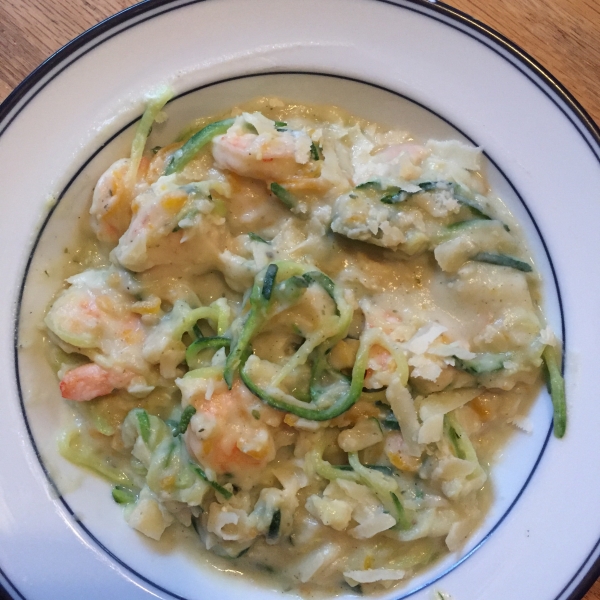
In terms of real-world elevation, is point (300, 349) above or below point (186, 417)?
above

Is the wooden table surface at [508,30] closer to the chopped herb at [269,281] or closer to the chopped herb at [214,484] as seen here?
the chopped herb at [269,281]

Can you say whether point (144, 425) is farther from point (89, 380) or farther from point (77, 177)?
point (77, 177)

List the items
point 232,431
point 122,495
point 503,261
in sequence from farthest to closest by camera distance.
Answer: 1. point 122,495
2. point 503,261
3. point 232,431

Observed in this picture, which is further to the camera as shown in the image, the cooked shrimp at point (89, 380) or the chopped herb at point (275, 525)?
the cooked shrimp at point (89, 380)

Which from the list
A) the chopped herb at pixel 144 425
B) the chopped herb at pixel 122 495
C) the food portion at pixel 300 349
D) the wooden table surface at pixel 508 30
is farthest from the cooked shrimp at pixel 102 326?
the wooden table surface at pixel 508 30

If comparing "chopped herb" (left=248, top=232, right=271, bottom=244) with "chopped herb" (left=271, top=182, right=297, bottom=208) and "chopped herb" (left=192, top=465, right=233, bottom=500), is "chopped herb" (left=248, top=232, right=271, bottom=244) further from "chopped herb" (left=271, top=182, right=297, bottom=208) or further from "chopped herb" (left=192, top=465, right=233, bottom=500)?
"chopped herb" (left=192, top=465, right=233, bottom=500)

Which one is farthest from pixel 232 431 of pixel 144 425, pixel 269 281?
pixel 269 281

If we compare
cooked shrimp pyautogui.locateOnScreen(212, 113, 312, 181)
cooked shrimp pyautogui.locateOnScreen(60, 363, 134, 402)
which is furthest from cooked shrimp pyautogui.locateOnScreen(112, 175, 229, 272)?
cooked shrimp pyautogui.locateOnScreen(60, 363, 134, 402)

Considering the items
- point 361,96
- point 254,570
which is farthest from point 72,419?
point 361,96
